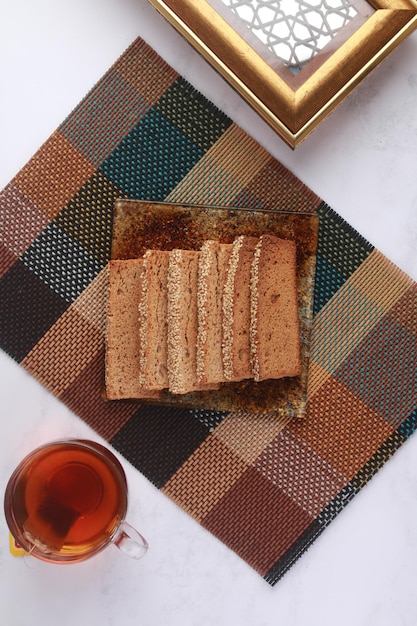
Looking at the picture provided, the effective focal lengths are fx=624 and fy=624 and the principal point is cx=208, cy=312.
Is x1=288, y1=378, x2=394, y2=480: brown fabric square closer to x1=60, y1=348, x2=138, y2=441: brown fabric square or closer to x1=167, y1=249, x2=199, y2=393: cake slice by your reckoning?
x1=167, y1=249, x2=199, y2=393: cake slice

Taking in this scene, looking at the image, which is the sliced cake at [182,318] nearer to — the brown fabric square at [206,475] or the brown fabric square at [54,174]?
the brown fabric square at [206,475]

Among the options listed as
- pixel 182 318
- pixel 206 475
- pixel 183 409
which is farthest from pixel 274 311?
pixel 206 475

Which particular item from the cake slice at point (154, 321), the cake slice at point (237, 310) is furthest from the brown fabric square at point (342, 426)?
the cake slice at point (154, 321)

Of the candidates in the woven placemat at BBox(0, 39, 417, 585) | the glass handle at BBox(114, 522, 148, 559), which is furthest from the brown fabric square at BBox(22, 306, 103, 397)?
the glass handle at BBox(114, 522, 148, 559)

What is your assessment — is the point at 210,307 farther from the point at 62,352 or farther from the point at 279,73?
the point at 279,73

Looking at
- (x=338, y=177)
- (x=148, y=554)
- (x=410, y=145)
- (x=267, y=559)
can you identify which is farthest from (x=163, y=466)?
(x=410, y=145)

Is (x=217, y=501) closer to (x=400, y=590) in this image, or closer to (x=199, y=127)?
(x=400, y=590)
